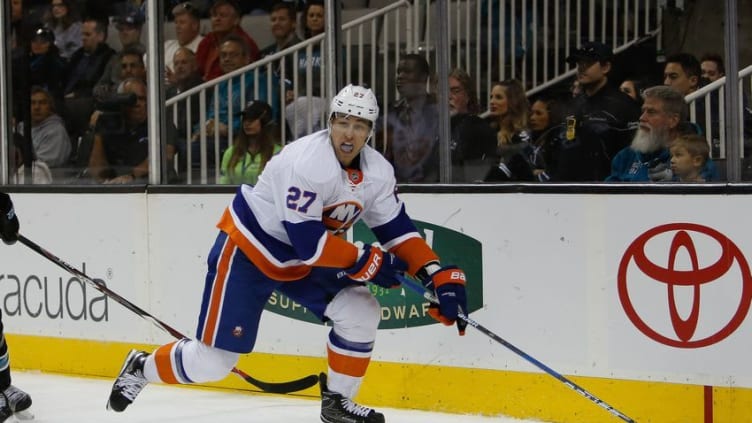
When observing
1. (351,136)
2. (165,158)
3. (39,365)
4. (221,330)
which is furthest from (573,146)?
(39,365)

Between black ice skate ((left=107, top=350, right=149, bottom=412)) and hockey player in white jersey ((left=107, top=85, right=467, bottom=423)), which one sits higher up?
hockey player in white jersey ((left=107, top=85, right=467, bottom=423))

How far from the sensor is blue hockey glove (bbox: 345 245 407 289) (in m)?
4.31

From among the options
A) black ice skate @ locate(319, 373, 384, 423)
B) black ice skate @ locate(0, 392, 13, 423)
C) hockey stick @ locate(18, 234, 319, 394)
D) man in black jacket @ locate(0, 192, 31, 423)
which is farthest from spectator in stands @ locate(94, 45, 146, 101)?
black ice skate @ locate(319, 373, 384, 423)

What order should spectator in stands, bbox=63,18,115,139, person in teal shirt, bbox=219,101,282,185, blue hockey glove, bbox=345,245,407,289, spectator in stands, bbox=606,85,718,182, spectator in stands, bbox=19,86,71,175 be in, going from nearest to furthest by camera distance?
blue hockey glove, bbox=345,245,407,289 → spectator in stands, bbox=606,85,718,182 → person in teal shirt, bbox=219,101,282,185 → spectator in stands, bbox=63,18,115,139 → spectator in stands, bbox=19,86,71,175

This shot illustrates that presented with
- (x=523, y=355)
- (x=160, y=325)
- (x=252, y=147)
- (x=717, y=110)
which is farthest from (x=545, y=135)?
(x=160, y=325)

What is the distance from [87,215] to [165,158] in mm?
Result: 466

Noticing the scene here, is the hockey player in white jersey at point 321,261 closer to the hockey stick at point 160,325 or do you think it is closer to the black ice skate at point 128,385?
the black ice skate at point 128,385

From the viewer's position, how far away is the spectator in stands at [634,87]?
15.9 ft

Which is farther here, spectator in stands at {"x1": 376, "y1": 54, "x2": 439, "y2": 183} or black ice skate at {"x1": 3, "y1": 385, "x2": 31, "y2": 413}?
spectator in stands at {"x1": 376, "y1": 54, "x2": 439, "y2": 183}

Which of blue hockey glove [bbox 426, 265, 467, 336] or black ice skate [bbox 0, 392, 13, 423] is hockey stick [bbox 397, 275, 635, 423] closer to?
blue hockey glove [bbox 426, 265, 467, 336]

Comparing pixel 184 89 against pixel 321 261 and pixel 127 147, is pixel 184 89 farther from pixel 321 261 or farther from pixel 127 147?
pixel 321 261

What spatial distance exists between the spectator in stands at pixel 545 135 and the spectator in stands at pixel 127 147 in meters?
1.70

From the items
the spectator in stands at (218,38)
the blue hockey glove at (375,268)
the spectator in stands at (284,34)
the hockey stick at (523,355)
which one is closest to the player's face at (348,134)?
the blue hockey glove at (375,268)

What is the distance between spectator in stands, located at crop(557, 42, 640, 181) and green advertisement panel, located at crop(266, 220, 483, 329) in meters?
0.45
